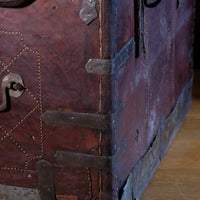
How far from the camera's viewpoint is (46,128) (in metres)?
2.30

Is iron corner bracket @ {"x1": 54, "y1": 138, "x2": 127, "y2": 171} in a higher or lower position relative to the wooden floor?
higher

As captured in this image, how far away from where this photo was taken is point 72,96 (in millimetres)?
2223

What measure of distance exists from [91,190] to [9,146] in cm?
39

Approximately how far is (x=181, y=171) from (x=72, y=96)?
103 cm

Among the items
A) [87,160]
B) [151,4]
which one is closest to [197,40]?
[151,4]

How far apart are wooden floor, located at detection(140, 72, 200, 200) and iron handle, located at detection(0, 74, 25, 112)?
0.89 metres

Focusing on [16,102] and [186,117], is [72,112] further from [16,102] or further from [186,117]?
[186,117]

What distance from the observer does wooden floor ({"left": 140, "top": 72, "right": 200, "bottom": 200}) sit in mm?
2799

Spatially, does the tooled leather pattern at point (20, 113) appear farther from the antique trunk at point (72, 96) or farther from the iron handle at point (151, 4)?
the iron handle at point (151, 4)

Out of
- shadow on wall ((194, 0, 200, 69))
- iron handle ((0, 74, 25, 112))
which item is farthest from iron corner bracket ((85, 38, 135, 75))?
shadow on wall ((194, 0, 200, 69))

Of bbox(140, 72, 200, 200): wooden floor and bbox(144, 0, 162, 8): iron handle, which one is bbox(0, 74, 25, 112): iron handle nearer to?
bbox(144, 0, 162, 8): iron handle

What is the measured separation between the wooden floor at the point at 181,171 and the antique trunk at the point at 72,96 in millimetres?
267

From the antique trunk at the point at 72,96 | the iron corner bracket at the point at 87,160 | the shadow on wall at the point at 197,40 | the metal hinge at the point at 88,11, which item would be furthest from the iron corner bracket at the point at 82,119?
the shadow on wall at the point at 197,40

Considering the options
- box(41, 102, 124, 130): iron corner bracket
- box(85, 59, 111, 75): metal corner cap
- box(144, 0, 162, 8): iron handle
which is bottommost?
box(41, 102, 124, 130): iron corner bracket
